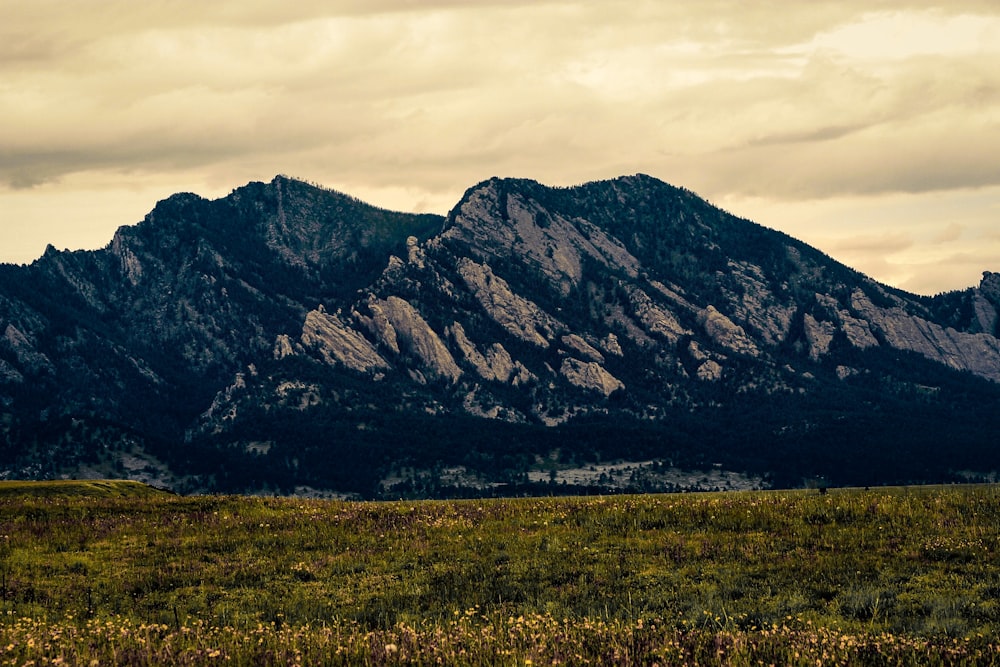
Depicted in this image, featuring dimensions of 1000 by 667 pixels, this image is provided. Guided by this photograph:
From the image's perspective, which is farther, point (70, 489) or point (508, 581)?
point (70, 489)

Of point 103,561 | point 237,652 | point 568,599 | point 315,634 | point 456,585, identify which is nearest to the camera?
point 237,652

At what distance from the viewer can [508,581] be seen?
1433 inches

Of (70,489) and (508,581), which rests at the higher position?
(70,489)

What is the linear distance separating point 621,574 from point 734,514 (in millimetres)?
9276

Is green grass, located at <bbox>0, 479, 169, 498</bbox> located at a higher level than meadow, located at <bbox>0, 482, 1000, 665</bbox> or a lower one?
higher

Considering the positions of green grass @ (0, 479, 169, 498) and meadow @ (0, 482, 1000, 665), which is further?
green grass @ (0, 479, 169, 498)

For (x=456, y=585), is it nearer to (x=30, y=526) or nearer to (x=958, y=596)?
A: (x=958, y=596)

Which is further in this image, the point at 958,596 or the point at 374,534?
the point at 374,534

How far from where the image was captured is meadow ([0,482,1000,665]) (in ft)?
83.7

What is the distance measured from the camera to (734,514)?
4428 cm

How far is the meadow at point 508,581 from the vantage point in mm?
25516

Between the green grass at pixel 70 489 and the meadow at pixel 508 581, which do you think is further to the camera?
the green grass at pixel 70 489

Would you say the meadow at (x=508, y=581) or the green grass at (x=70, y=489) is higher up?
the green grass at (x=70, y=489)

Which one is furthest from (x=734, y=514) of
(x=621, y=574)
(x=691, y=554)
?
(x=621, y=574)
